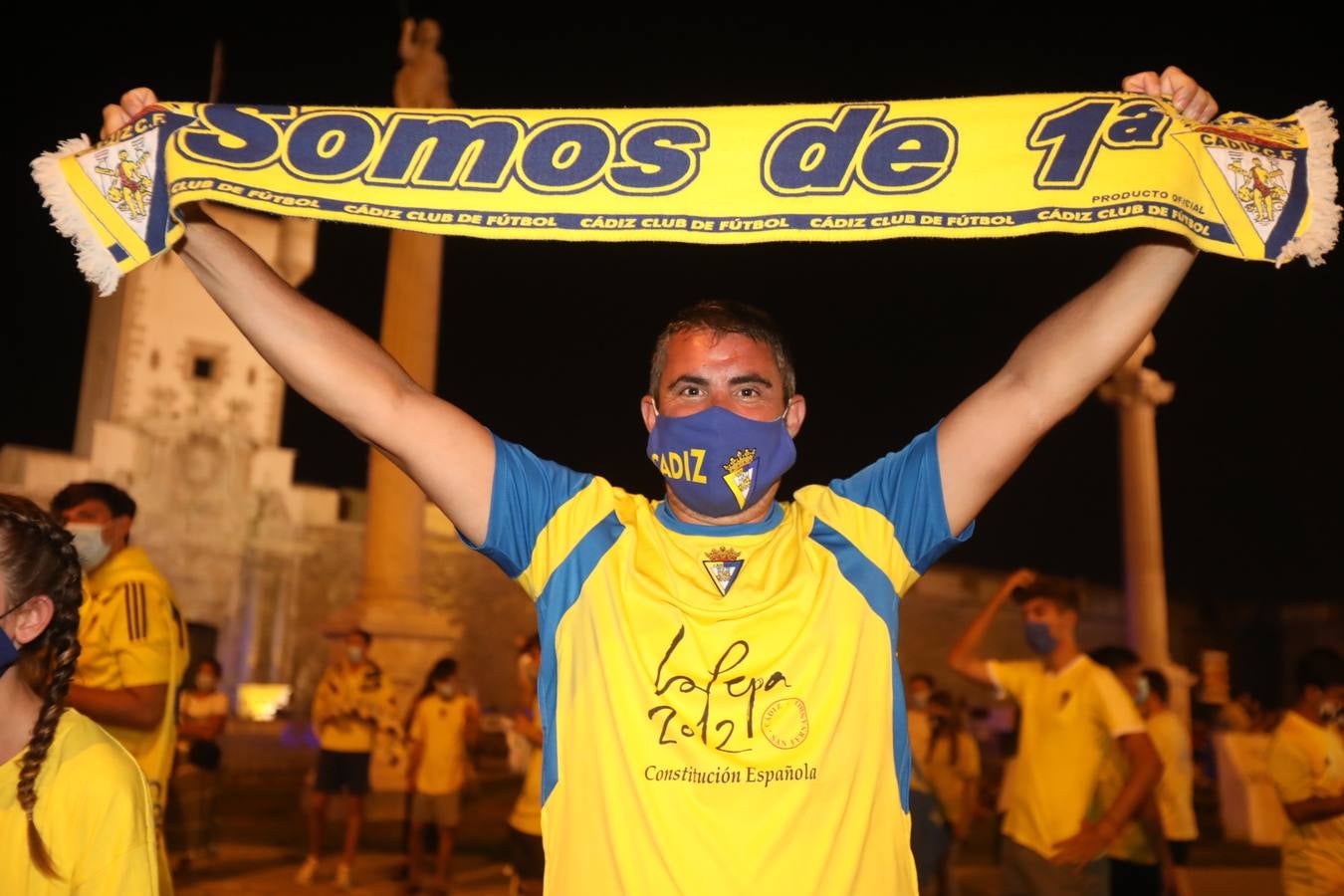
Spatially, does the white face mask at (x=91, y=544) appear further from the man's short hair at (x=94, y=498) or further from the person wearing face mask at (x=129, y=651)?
the man's short hair at (x=94, y=498)

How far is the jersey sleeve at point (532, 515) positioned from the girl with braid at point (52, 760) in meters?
0.88

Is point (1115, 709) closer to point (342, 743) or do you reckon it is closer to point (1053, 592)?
point (1053, 592)

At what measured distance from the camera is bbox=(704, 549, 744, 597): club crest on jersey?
254 cm

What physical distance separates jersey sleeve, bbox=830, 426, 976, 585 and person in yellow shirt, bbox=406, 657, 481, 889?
8721 millimetres

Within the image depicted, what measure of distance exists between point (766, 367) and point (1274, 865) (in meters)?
14.2

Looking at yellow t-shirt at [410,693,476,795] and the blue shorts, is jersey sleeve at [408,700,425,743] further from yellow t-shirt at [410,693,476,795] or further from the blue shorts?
the blue shorts

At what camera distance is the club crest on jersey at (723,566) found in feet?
8.34

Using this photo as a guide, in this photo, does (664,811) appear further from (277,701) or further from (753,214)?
(277,701)

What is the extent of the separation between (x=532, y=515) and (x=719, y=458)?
0.45 metres

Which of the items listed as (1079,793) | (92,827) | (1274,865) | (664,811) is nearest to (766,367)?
(664,811)

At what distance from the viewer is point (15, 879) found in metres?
2.34

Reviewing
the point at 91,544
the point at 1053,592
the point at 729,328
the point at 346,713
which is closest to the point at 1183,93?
the point at 729,328

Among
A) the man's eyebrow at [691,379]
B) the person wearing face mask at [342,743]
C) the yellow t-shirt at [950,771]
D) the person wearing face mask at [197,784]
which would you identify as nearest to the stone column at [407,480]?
the person wearing face mask at [197,784]

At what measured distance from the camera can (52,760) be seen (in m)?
2.43
